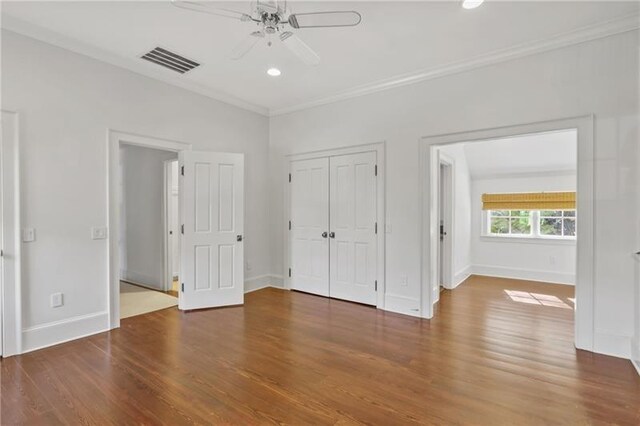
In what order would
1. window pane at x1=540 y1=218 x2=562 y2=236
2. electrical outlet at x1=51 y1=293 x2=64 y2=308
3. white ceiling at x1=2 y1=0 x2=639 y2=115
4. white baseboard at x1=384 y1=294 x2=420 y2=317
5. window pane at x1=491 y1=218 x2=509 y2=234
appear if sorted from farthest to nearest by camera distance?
window pane at x1=491 y1=218 x2=509 y2=234
window pane at x1=540 y1=218 x2=562 y2=236
white baseboard at x1=384 y1=294 x2=420 y2=317
electrical outlet at x1=51 y1=293 x2=64 y2=308
white ceiling at x1=2 y1=0 x2=639 y2=115

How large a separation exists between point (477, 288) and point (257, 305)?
12.1 ft

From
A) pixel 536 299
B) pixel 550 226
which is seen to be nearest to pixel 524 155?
pixel 550 226

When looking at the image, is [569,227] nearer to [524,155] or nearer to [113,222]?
[524,155]

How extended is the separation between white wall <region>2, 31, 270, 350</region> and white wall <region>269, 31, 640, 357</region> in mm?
2602

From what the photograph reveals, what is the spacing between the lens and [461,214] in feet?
19.4

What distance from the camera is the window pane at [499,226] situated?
6.39 metres

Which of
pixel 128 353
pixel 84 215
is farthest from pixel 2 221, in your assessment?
pixel 128 353

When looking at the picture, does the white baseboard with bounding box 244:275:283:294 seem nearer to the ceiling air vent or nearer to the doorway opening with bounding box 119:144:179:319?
the doorway opening with bounding box 119:144:179:319

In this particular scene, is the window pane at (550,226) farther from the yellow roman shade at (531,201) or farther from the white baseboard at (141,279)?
the white baseboard at (141,279)

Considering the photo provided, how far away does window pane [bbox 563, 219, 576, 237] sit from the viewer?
5758 millimetres

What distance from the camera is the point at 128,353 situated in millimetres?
2830

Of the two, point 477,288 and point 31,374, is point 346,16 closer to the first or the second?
point 31,374

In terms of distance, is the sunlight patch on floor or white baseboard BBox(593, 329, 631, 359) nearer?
white baseboard BBox(593, 329, 631, 359)

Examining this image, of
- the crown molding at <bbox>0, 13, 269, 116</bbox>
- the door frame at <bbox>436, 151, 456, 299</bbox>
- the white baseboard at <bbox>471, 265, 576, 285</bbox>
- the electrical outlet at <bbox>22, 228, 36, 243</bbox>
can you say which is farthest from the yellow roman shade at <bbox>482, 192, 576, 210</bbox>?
the electrical outlet at <bbox>22, 228, 36, 243</bbox>
